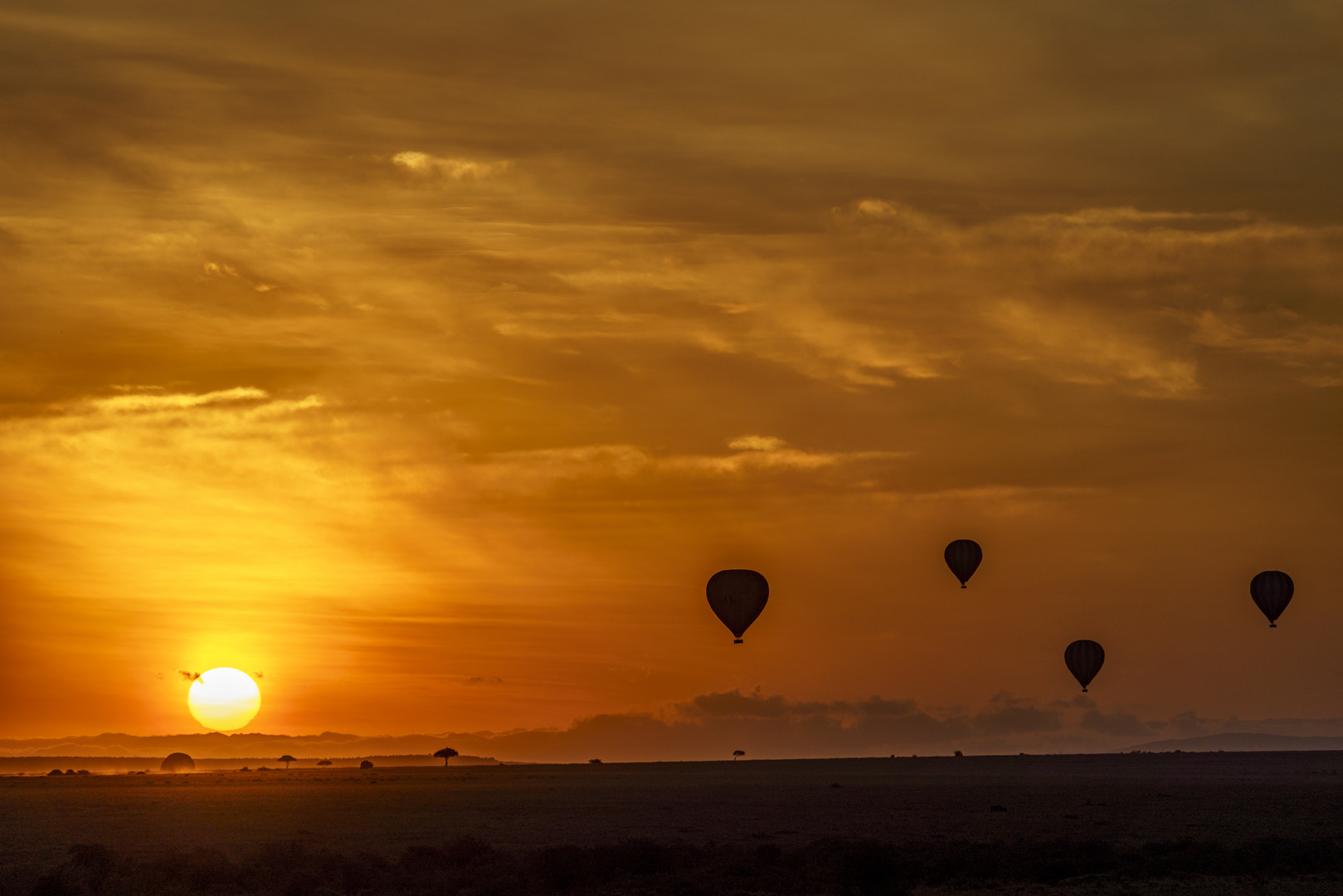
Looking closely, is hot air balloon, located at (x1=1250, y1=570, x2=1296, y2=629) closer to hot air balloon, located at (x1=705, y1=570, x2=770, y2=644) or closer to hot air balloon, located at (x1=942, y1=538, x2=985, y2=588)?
hot air balloon, located at (x1=942, y1=538, x2=985, y2=588)

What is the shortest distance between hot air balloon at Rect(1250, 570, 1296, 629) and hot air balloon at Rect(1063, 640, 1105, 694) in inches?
634

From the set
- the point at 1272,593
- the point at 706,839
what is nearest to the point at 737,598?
the point at 706,839

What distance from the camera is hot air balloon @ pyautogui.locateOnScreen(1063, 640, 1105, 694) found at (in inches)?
4365

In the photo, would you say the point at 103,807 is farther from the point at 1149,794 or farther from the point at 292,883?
the point at 1149,794

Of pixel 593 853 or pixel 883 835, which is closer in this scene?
pixel 593 853

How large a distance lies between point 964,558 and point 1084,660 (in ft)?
79.2

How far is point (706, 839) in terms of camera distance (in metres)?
63.5

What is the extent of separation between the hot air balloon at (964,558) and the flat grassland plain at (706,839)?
1620cm

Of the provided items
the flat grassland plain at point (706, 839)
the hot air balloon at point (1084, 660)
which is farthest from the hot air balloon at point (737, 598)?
the hot air balloon at point (1084, 660)

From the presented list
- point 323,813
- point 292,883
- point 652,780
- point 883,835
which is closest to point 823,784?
point 652,780

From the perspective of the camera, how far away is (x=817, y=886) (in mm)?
42125

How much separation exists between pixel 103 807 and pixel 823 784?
7024cm

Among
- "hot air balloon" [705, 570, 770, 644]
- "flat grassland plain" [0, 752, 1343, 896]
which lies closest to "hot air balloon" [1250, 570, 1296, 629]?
"flat grassland plain" [0, 752, 1343, 896]

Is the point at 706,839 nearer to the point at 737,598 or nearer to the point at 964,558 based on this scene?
the point at 737,598
